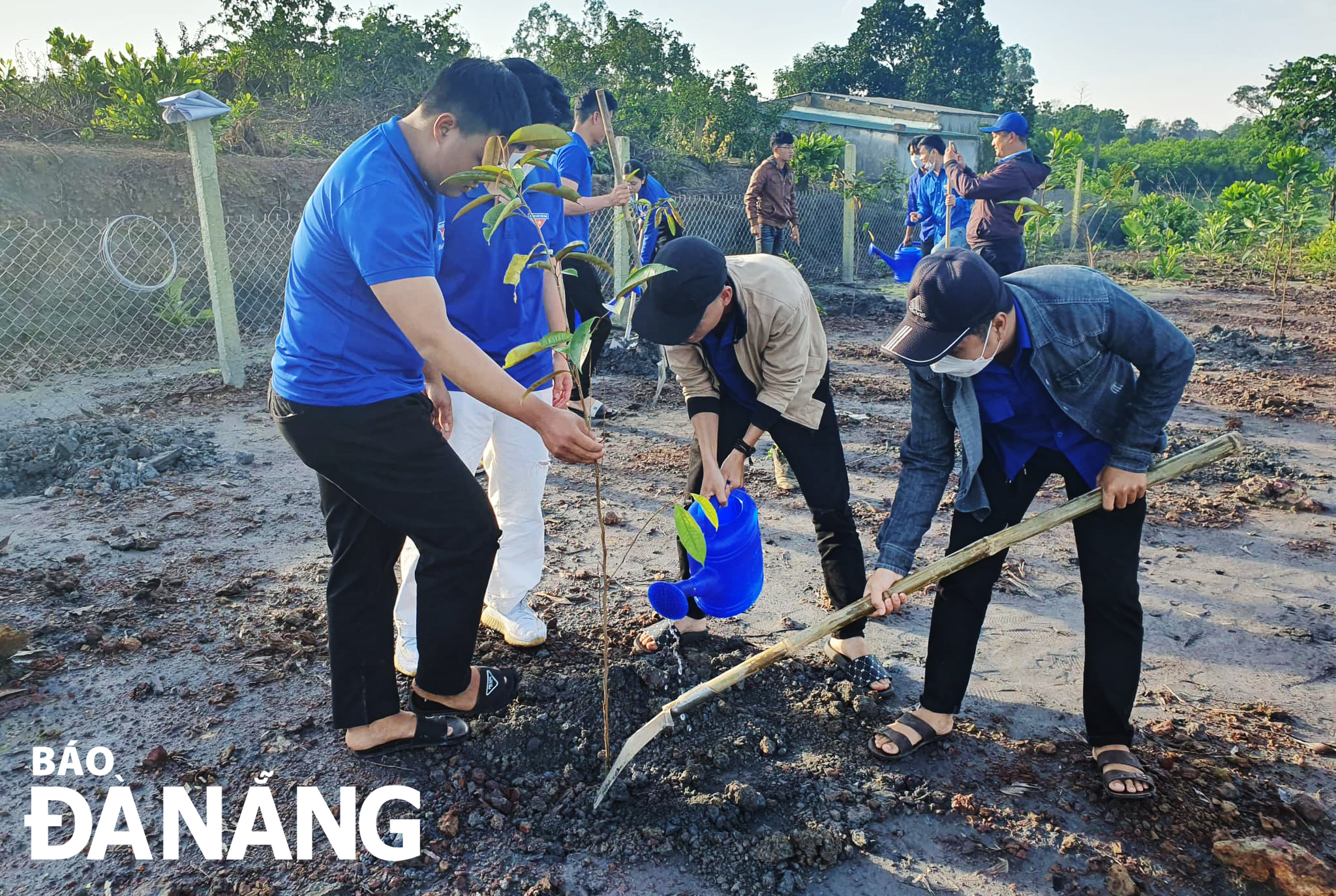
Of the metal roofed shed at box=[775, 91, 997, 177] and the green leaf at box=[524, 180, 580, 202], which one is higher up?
the metal roofed shed at box=[775, 91, 997, 177]

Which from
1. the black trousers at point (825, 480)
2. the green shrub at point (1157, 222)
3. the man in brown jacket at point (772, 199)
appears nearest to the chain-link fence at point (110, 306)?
the man in brown jacket at point (772, 199)

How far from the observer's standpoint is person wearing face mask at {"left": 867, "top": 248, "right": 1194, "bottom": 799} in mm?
2002

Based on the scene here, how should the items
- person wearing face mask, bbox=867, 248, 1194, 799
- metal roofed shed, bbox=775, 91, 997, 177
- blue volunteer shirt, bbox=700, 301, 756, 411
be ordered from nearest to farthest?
person wearing face mask, bbox=867, 248, 1194, 799 → blue volunteer shirt, bbox=700, 301, 756, 411 → metal roofed shed, bbox=775, 91, 997, 177

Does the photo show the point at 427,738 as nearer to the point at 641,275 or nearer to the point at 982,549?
the point at 641,275

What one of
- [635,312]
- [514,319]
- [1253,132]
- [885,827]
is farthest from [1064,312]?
[1253,132]

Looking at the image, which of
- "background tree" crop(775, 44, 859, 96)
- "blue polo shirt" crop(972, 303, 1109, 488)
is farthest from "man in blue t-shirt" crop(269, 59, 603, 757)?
"background tree" crop(775, 44, 859, 96)

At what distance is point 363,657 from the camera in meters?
2.28

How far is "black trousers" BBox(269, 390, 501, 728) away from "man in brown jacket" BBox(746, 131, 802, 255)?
779 centimetres

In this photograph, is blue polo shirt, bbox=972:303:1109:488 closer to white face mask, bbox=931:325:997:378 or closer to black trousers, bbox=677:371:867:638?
white face mask, bbox=931:325:997:378

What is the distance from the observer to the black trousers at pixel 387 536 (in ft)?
6.76

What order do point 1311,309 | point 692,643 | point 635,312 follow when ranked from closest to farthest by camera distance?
point 635,312
point 692,643
point 1311,309

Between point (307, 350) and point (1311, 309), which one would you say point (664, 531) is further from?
point (1311, 309)

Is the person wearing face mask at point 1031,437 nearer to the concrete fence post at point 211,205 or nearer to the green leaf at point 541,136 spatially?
the green leaf at point 541,136

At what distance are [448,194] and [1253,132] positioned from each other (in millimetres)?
23652
